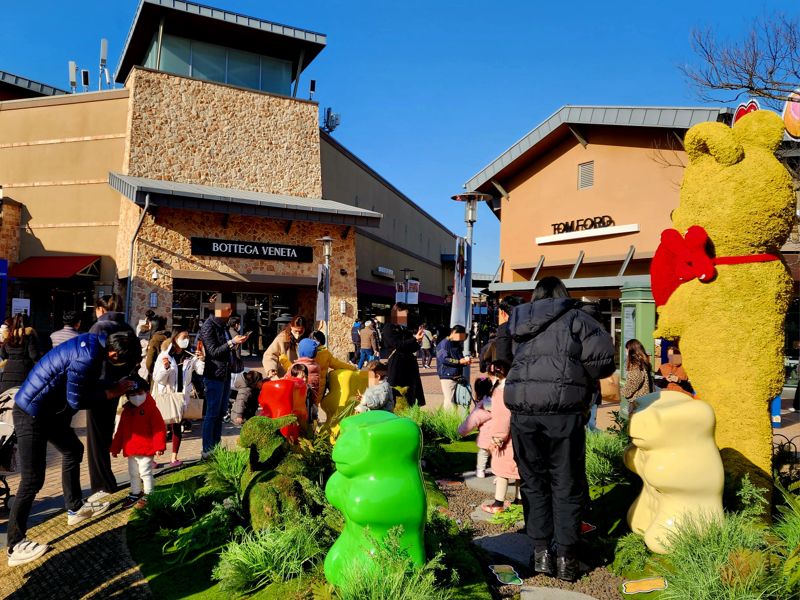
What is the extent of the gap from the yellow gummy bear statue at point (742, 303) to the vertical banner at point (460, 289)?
5830mm

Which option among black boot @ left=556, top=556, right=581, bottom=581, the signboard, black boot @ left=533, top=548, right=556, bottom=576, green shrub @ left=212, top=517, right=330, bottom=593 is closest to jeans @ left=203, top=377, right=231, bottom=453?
green shrub @ left=212, top=517, right=330, bottom=593

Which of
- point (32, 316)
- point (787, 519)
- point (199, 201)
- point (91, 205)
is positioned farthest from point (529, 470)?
point (32, 316)

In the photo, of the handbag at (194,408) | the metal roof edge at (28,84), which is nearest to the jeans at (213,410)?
the handbag at (194,408)

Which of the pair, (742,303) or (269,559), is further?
(742,303)

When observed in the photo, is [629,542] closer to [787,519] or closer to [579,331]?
[787,519]

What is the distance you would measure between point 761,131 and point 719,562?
3.06m

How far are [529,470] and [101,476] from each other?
3811 millimetres

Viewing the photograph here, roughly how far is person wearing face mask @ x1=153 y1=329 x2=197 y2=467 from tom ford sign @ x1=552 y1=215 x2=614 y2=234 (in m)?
12.4

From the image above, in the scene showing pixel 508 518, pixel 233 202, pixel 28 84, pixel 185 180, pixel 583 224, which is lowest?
pixel 508 518

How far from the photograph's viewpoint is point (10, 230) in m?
19.7

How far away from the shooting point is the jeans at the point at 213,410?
6.25m

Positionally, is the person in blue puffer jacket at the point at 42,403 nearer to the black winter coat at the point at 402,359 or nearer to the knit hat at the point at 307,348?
the knit hat at the point at 307,348

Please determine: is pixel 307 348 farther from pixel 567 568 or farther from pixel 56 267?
pixel 56 267

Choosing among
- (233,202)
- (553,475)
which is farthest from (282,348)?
(233,202)
